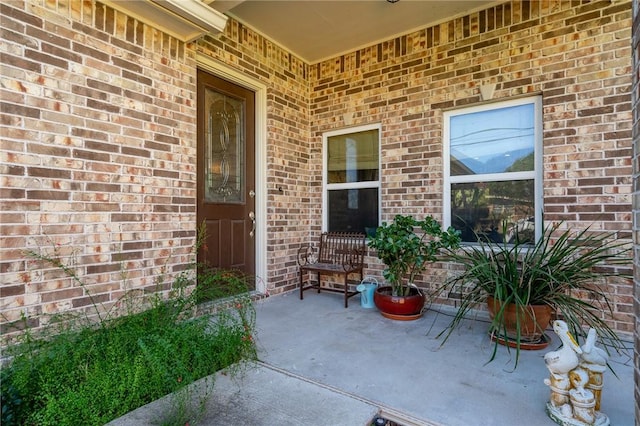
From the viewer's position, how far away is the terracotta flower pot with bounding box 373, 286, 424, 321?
3223mm

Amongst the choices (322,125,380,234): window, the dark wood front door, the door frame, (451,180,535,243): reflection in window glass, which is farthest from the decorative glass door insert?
(451,180,535,243): reflection in window glass

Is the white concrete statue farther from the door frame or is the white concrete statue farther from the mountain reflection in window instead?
the door frame

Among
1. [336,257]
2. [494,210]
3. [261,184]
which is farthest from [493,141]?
[261,184]

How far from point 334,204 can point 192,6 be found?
→ 273 cm

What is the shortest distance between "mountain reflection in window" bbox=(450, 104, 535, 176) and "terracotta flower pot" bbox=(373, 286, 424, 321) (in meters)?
1.47

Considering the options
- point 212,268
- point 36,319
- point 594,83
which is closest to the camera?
point 36,319

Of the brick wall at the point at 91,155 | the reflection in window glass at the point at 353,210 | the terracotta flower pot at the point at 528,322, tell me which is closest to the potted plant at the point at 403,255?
the terracotta flower pot at the point at 528,322

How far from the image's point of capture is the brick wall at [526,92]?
281 cm

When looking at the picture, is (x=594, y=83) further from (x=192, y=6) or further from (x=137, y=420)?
(x=137, y=420)

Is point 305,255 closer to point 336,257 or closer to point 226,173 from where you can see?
point 336,257

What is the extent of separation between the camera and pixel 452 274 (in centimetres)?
356

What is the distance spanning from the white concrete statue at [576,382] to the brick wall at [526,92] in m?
1.57

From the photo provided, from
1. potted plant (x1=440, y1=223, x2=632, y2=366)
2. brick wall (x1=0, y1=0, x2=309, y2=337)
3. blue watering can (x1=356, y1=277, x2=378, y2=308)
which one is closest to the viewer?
brick wall (x1=0, y1=0, x2=309, y2=337)

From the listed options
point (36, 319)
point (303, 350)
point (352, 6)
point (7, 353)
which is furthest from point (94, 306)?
point (352, 6)
